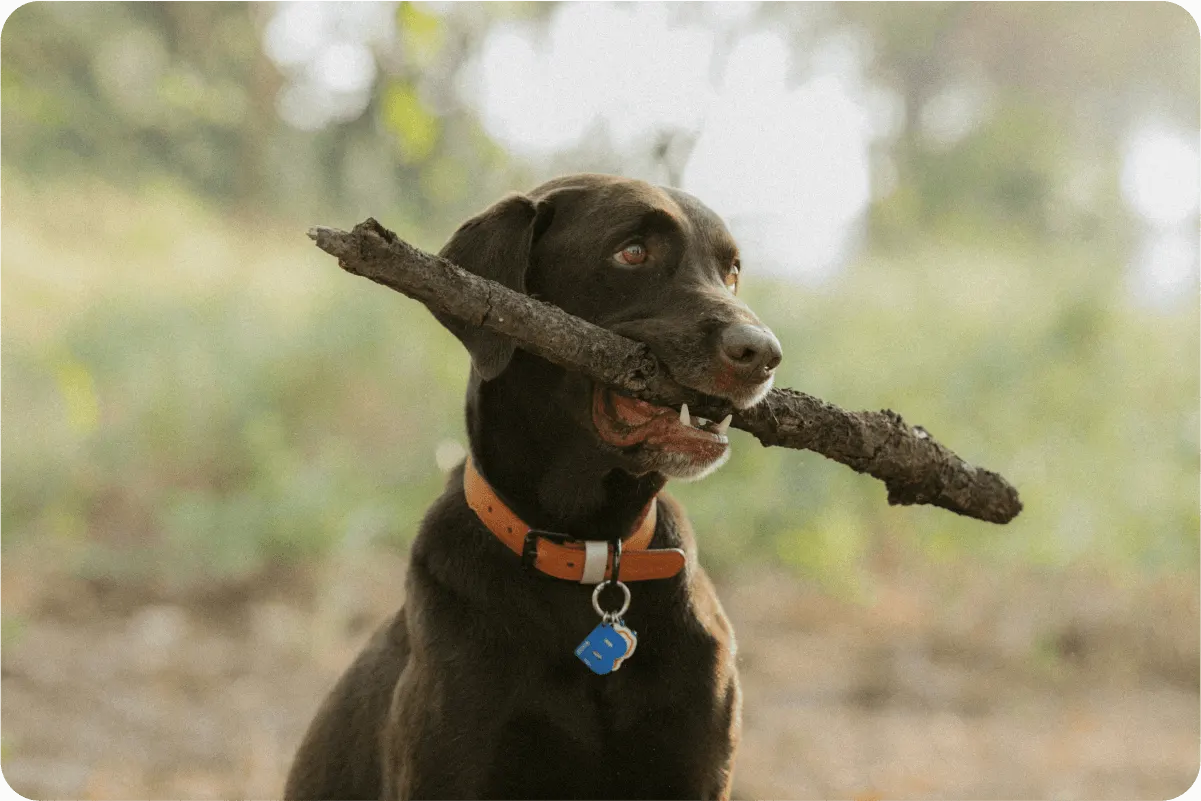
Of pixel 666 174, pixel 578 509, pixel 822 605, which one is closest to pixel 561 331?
pixel 578 509

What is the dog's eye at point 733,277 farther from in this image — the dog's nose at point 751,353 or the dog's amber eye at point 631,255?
the dog's nose at point 751,353

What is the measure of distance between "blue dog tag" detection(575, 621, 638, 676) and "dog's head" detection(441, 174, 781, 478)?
38 centimetres

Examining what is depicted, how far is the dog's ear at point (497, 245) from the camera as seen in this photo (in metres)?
2.68

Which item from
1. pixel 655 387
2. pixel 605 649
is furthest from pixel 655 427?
pixel 605 649

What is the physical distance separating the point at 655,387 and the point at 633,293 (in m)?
0.35

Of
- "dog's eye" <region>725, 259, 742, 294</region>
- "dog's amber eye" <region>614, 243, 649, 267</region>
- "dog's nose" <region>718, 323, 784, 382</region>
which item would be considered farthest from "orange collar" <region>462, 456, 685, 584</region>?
"dog's eye" <region>725, 259, 742, 294</region>

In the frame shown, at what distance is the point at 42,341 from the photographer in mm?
7812

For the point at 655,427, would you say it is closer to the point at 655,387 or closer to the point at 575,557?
the point at 655,387

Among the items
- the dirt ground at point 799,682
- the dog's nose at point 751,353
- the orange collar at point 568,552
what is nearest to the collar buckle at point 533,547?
the orange collar at point 568,552

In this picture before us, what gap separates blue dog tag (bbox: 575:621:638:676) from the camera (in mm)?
2498

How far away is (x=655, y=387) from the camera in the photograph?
7.95 feet

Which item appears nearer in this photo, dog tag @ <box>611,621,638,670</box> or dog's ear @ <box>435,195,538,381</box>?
dog tag @ <box>611,621,638,670</box>

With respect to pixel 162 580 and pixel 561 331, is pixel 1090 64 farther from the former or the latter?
pixel 561 331

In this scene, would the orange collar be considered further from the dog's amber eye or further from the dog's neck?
the dog's amber eye
